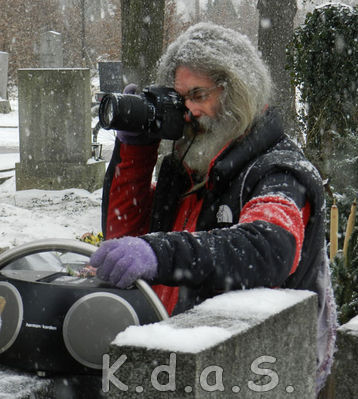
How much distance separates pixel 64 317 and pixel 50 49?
507 inches

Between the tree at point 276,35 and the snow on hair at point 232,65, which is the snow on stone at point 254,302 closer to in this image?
the snow on hair at point 232,65

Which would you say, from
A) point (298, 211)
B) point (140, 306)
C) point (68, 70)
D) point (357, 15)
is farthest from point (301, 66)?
point (140, 306)

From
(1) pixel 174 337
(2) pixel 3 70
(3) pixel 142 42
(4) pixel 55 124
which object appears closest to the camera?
(1) pixel 174 337

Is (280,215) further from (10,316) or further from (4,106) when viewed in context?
(4,106)

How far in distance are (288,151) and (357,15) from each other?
4.39 meters

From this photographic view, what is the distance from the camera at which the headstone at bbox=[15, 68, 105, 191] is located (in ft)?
29.7

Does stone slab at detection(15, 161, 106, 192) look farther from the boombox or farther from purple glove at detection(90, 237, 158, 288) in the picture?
purple glove at detection(90, 237, 158, 288)

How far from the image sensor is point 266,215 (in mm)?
1660

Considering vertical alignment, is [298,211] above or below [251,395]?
above

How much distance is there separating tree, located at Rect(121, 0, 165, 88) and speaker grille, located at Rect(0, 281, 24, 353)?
584cm

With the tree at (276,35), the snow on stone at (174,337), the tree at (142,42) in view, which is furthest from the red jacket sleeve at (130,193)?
the tree at (276,35)

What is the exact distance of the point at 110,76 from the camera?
12742mm

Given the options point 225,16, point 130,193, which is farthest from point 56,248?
point 225,16

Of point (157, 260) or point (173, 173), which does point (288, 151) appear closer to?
point (173, 173)
